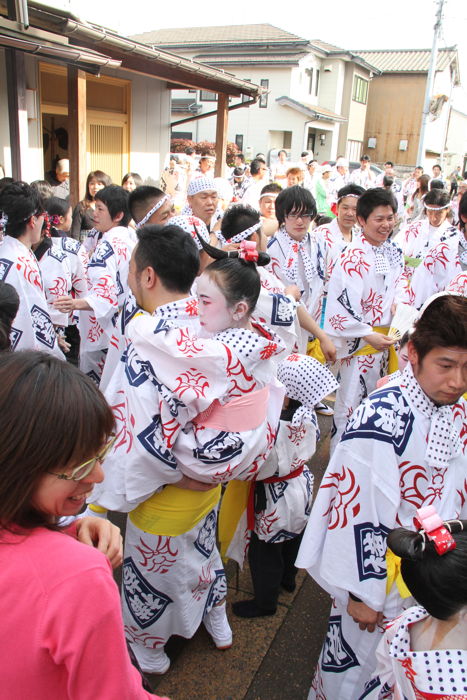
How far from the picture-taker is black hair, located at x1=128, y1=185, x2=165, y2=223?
388 cm

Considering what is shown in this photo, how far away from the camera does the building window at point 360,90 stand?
34.6 metres

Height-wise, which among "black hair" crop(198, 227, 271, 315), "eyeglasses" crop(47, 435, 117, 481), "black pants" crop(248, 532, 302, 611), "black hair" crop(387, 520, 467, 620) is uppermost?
"black hair" crop(198, 227, 271, 315)

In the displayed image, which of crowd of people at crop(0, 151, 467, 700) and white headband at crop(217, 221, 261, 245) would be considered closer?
crowd of people at crop(0, 151, 467, 700)

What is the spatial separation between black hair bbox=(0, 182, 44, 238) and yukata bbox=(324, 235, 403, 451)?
82.3 inches

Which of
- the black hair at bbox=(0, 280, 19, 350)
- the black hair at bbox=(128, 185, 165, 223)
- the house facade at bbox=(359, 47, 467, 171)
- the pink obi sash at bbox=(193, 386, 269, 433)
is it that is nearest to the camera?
the pink obi sash at bbox=(193, 386, 269, 433)

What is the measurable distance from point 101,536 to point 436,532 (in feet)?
2.76

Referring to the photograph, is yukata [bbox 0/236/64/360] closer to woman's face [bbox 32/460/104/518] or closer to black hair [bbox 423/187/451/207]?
woman's face [bbox 32/460/104/518]

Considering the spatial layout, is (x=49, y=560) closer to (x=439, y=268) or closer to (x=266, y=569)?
(x=266, y=569)

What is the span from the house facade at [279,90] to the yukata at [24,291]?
27.3 meters

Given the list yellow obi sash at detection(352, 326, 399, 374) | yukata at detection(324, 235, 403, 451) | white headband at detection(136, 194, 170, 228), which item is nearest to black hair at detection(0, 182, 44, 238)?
white headband at detection(136, 194, 170, 228)

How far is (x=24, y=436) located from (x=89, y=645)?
1.29ft

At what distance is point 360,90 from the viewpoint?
35812 millimetres

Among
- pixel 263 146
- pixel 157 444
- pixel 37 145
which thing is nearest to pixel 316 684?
pixel 157 444

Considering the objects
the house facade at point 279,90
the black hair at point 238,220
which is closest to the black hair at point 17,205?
the black hair at point 238,220
